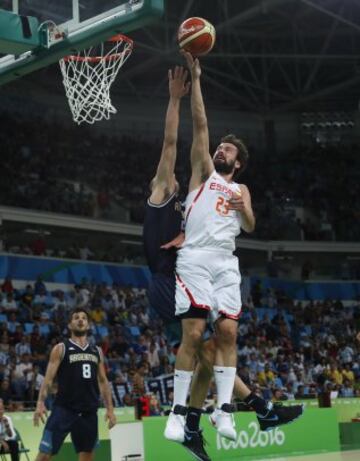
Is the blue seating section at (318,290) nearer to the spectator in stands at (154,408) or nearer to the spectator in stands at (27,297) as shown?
the spectator in stands at (27,297)

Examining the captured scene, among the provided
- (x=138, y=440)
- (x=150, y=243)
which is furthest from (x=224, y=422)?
(x=138, y=440)

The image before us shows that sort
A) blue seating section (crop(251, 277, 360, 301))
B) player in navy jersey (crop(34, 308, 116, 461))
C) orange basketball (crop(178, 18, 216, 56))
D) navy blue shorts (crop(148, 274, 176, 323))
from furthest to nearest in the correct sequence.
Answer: blue seating section (crop(251, 277, 360, 301)) → player in navy jersey (crop(34, 308, 116, 461)) → navy blue shorts (crop(148, 274, 176, 323)) → orange basketball (crop(178, 18, 216, 56))

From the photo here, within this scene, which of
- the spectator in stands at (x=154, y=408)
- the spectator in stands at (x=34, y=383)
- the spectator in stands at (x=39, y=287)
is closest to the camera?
the spectator in stands at (x=154, y=408)

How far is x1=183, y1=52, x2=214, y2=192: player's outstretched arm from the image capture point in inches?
259

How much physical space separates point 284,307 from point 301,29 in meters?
10.1

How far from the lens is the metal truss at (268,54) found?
2819cm

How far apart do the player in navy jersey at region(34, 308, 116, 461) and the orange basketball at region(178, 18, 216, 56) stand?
4.39m

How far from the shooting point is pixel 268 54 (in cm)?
3042

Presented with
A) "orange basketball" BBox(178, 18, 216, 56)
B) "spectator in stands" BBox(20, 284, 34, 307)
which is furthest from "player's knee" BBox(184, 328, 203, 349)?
"spectator in stands" BBox(20, 284, 34, 307)

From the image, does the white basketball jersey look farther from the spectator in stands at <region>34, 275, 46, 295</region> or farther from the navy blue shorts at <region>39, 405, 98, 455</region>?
the spectator in stands at <region>34, 275, 46, 295</region>

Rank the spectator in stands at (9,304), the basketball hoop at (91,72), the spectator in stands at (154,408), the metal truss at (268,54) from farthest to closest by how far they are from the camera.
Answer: the metal truss at (268,54)
the spectator in stands at (9,304)
the spectator in stands at (154,408)
the basketball hoop at (91,72)

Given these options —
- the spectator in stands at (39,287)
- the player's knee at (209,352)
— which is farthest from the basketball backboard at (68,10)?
→ the spectator in stands at (39,287)

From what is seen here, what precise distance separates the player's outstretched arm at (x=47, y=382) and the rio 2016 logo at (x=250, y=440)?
518 centimetres

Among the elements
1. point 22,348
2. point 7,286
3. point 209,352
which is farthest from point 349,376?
point 209,352
